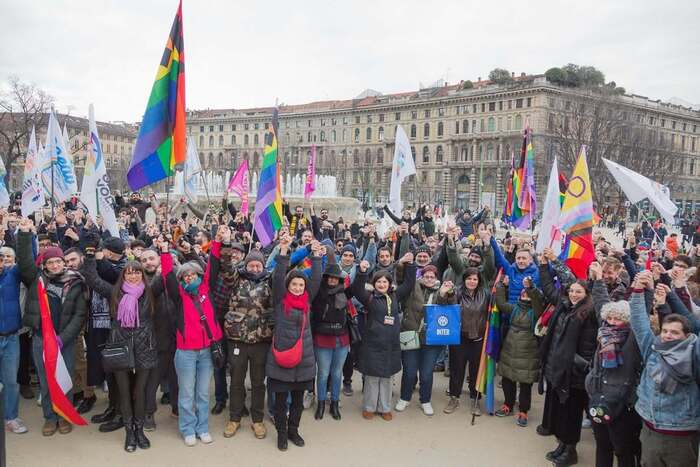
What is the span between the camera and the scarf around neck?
13.3 feet

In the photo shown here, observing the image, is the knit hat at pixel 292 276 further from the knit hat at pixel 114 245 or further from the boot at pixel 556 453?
the boot at pixel 556 453

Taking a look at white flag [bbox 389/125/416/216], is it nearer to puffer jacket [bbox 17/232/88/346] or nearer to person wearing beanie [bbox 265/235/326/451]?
person wearing beanie [bbox 265/235/326/451]

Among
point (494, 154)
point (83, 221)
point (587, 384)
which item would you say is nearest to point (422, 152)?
point (494, 154)

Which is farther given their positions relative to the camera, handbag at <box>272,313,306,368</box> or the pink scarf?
handbag at <box>272,313,306,368</box>

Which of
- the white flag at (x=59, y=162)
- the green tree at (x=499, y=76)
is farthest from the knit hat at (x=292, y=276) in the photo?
the green tree at (x=499, y=76)

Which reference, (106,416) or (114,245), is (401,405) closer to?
(106,416)

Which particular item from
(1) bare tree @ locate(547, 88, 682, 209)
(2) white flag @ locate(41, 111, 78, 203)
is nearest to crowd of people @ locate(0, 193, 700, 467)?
(2) white flag @ locate(41, 111, 78, 203)

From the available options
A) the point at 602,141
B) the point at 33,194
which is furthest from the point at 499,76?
the point at 33,194

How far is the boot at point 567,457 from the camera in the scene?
4.73 meters

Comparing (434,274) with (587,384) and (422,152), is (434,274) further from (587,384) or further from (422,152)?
(422,152)

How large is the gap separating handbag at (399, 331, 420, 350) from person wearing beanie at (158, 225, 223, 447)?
2.08 m

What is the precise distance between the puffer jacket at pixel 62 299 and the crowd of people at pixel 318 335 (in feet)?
0.05

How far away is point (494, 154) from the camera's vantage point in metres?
70.5

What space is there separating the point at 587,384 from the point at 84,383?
5.12m
